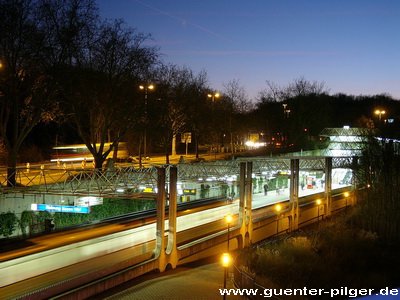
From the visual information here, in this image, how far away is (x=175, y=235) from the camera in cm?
1930

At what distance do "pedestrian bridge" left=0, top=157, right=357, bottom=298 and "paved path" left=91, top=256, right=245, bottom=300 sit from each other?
38 cm

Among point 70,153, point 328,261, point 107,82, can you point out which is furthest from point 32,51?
point 70,153

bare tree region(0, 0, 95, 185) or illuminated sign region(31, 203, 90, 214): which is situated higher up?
bare tree region(0, 0, 95, 185)

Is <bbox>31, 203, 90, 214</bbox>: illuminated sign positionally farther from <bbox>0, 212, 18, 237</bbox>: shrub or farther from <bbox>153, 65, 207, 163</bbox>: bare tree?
<bbox>153, 65, 207, 163</bbox>: bare tree

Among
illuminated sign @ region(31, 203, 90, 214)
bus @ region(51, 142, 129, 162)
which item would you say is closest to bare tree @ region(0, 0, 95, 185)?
illuminated sign @ region(31, 203, 90, 214)

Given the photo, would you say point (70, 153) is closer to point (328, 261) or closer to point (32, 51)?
point (32, 51)

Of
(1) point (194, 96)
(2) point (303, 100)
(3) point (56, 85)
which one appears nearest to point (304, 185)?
(1) point (194, 96)

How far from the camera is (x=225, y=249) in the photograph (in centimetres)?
2439

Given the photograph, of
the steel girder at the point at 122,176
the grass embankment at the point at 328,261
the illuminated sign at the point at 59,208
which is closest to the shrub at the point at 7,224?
the illuminated sign at the point at 59,208

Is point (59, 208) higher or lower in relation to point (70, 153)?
lower

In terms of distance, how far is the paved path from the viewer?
15.2m

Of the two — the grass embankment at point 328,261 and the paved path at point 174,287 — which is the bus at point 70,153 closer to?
the grass embankment at point 328,261

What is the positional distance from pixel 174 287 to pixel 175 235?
11.1ft

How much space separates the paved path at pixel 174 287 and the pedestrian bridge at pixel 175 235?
38cm
